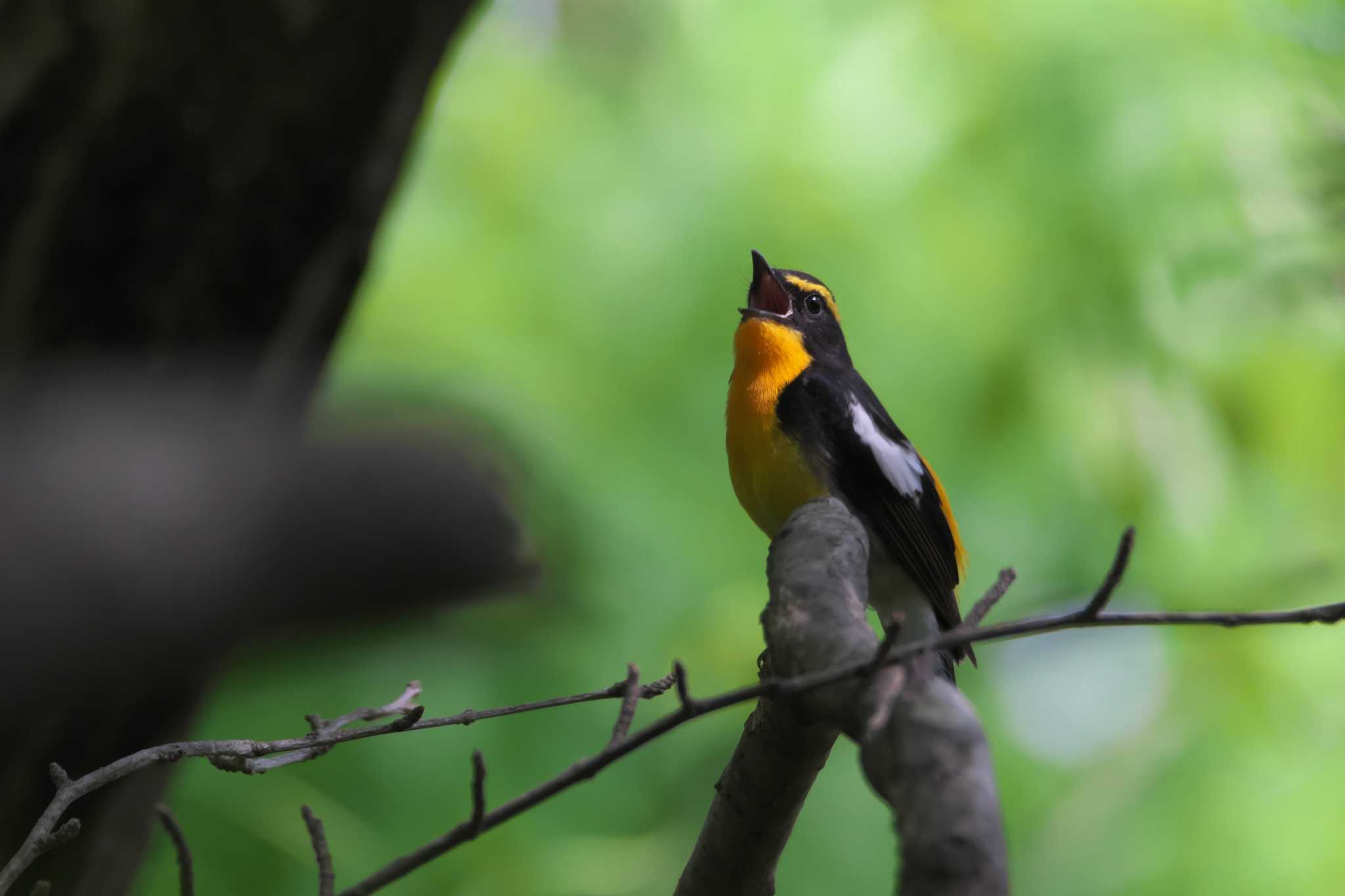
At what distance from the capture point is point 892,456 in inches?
123

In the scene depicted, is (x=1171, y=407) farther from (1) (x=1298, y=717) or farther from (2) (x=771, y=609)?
(2) (x=771, y=609)

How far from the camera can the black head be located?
12.3 feet

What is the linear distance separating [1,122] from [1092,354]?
184 inches

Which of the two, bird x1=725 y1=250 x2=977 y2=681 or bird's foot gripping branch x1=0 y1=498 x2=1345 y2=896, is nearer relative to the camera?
bird's foot gripping branch x1=0 y1=498 x2=1345 y2=896

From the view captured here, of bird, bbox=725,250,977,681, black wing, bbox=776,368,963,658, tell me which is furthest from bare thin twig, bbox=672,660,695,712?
black wing, bbox=776,368,963,658

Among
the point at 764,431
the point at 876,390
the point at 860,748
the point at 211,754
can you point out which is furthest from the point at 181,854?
the point at 876,390

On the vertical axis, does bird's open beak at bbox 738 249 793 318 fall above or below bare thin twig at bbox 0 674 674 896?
above

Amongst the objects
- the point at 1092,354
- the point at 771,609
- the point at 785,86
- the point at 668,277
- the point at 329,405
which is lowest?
the point at 771,609

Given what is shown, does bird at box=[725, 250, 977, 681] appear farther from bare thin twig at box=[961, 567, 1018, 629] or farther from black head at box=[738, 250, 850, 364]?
bare thin twig at box=[961, 567, 1018, 629]

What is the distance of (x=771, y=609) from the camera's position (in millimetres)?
1447

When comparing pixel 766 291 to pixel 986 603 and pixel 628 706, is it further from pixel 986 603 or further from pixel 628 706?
pixel 628 706

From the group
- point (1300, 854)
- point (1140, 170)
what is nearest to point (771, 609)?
point (1300, 854)

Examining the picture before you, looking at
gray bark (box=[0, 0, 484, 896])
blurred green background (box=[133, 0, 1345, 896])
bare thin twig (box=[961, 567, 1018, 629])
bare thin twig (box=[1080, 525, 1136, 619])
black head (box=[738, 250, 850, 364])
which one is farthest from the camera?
blurred green background (box=[133, 0, 1345, 896])

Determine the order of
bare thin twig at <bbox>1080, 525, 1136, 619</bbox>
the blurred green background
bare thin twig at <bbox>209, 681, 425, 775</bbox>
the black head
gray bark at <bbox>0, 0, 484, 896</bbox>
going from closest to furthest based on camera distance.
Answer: bare thin twig at <bbox>1080, 525, 1136, 619</bbox>, bare thin twig at <bbox>209, 681, 425, 775</bbox>, gray bark at <bbox>0, 0, 484, 896</bbox>, the black head, the blurred green background
